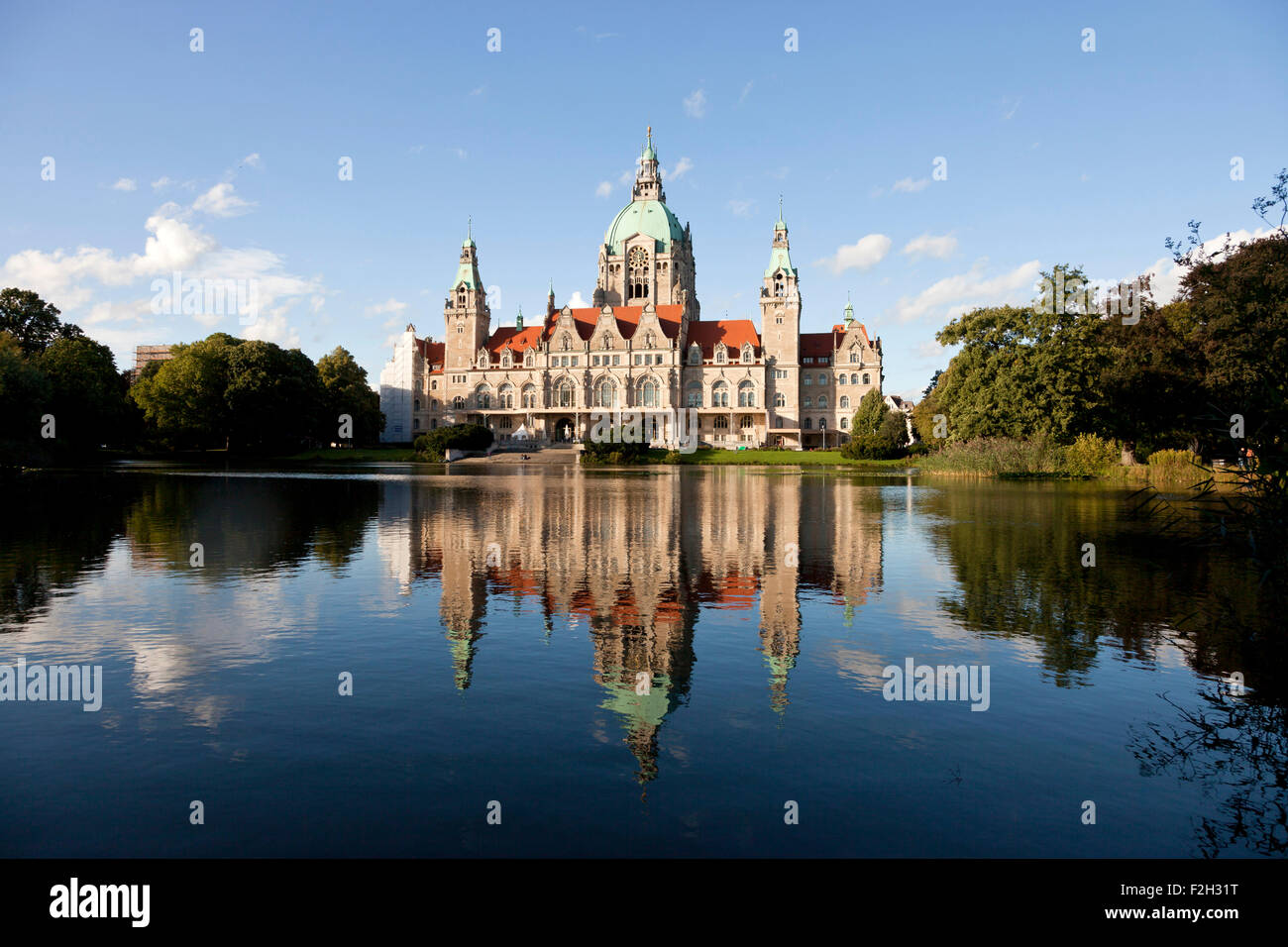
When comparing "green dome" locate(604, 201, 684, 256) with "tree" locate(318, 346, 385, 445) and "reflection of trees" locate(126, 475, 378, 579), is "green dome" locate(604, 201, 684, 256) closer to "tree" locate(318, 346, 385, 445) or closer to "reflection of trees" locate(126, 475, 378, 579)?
"tree" locate(318, 346, 385, 445)

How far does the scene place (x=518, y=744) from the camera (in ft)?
23.2

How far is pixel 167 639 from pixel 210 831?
584 cm

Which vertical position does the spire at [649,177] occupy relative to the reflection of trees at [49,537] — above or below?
above

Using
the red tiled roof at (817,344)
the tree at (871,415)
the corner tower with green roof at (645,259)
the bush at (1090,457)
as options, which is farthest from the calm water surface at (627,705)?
the corner tower with green roof at (645,259)

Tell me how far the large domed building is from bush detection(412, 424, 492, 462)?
27327 mm

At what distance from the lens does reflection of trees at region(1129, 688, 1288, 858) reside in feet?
19.0

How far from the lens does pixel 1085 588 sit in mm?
14430

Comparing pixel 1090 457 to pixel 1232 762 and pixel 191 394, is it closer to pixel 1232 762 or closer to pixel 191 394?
pixel 1232 762

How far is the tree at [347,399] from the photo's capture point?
9638 centimetres

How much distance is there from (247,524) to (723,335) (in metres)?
102

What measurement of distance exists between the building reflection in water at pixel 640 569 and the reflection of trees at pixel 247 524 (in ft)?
4.92

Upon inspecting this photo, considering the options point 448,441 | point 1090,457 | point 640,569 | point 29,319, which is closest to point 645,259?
point 448,441

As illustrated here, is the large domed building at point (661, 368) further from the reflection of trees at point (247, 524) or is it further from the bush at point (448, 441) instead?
the reflection of trees at point (247, 524)
